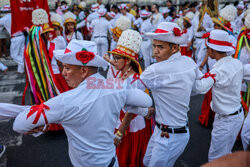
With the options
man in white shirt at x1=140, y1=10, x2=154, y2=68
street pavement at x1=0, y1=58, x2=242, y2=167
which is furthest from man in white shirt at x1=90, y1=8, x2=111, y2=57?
street pavement at x1=0, y1=58, x2=242, y2=167

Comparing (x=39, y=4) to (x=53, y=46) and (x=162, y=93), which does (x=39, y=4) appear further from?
(x=162, y=93)

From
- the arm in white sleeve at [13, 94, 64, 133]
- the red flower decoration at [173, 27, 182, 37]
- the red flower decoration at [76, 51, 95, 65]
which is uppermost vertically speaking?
the red flower decoration at [173, 27, 182, 37]

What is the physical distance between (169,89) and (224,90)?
3.12ft

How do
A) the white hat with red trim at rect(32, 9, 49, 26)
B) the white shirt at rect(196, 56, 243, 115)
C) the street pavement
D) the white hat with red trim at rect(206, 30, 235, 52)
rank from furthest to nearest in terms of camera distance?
the white hat with red trim at rect(32, 9, 49, 26) < the street pavement < the white hat with red trim at rect(206, 30, 235, 52) < the white shirt at rect(196, 56, 243, 115)

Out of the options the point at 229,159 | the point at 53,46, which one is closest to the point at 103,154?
the point at 229,159

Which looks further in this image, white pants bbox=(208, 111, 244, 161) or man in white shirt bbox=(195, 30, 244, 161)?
white pants bbox=(208, 111, 244, 161)

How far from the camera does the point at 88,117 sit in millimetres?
1605

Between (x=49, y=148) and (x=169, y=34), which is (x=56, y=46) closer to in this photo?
(x=49, y=148)

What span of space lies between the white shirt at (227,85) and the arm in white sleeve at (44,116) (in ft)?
5.93

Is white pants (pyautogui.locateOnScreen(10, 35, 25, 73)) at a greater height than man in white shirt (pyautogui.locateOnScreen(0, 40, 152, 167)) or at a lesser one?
lesser

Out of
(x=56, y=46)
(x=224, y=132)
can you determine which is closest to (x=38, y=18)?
(x=56, y=46)

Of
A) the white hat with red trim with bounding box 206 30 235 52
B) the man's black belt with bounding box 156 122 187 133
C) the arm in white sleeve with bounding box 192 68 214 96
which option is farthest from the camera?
the white hat with red trim with bounding box 206 30 235 52

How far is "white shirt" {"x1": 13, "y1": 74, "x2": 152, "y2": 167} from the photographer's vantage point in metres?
1.47

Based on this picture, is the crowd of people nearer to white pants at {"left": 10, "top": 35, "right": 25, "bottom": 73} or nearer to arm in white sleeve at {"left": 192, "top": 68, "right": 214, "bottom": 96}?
arm in white sleeve at {"left": 192, "top": 68, "right": 214, "bottom": 96}
